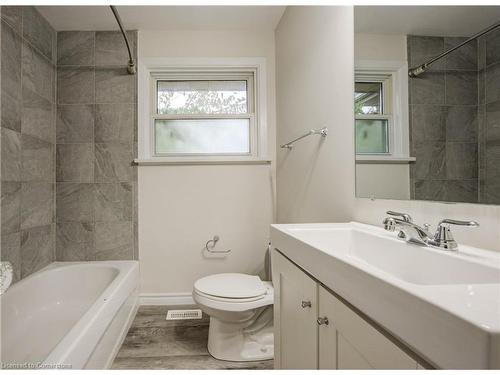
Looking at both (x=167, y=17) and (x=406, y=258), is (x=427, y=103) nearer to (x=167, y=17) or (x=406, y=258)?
(x=406, y=258)

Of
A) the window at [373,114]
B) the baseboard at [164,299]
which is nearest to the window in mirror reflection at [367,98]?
the window at [373,114]

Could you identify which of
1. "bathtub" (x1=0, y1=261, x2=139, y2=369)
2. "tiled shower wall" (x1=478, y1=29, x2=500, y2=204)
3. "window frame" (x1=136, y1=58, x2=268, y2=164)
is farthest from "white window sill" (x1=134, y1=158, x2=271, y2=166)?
"tiled shower wall" (x1=478, y1=29, x2=500, y2=204)

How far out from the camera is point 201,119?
7.34ft

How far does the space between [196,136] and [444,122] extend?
180 centimetres

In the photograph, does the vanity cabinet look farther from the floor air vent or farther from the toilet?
the floor air vent

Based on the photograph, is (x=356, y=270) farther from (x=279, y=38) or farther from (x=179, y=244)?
(x=279, y=38)

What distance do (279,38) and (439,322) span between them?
2.23 m

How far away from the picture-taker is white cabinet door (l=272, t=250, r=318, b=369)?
757mm

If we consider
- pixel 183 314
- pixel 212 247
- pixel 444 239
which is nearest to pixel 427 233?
pixel 444 239

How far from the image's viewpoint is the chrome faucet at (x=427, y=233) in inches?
27.4

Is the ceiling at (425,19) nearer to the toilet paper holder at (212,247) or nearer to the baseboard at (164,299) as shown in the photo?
the toilet paper holder at (212,247)

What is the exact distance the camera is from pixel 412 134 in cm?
94

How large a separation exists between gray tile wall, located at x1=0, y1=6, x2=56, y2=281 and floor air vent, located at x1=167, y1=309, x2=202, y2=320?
3.31 feet

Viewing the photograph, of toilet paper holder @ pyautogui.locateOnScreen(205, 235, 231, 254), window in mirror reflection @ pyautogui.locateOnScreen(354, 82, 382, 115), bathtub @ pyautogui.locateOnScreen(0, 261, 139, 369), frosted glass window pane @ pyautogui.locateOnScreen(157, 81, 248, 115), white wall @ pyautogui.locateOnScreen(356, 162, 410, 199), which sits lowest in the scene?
bathtub @ pyautogui.locateOnScreen(0, 261, 139, 369)
